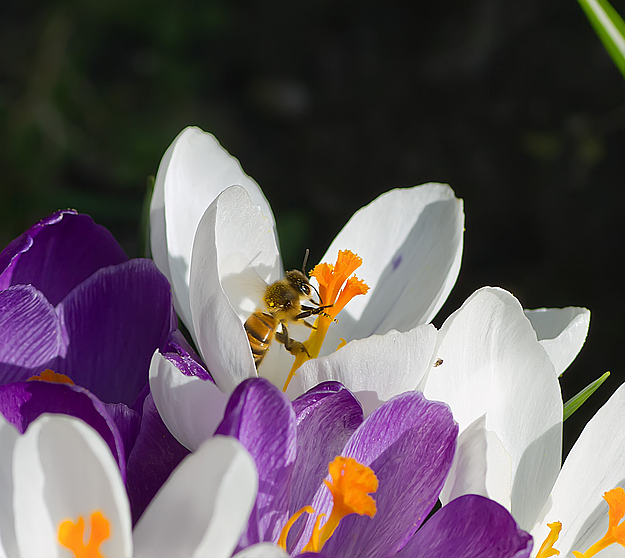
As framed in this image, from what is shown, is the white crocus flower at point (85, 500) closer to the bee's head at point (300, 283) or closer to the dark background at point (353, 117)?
the bee's head at point (300, 283)

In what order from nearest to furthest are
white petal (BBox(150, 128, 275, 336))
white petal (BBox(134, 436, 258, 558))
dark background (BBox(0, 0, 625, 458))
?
white petal (BBox(134, 436, 258, 558)) < white petal (BBox(150, 128, 275, 336)) < dark background (BBox(0, 0, 625, 458))

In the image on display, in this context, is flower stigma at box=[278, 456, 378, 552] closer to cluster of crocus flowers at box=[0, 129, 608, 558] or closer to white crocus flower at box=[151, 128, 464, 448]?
cluster of crocus flowers at box=[0, 129, 608, 558]

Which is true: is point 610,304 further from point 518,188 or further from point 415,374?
point 415,374

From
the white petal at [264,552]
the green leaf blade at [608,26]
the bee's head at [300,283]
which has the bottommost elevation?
the white petal at [264,552]

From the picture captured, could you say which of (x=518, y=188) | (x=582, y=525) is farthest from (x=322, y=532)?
(x=518, y=188)

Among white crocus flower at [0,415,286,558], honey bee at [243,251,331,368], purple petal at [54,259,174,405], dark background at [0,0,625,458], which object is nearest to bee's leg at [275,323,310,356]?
honey bee at [243,251,331,368]

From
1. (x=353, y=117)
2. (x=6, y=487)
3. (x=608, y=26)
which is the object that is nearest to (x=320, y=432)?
(x=6, y=487)

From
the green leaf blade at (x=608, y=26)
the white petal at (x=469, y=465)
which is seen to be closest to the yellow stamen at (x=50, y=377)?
the white petal at (x=469, y=465)
